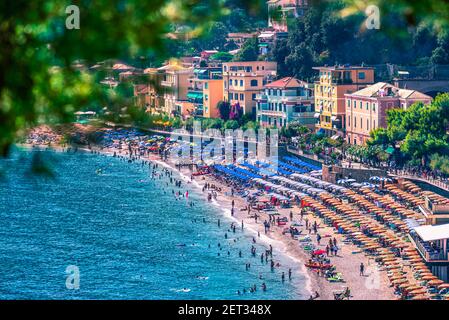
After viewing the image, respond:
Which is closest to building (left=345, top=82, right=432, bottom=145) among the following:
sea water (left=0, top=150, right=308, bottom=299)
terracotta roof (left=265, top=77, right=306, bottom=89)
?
terracotta roof (left=265, top=77, right=306, bottom=89)

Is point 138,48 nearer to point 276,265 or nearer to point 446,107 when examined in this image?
point 276,265

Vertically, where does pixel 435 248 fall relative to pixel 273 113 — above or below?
below

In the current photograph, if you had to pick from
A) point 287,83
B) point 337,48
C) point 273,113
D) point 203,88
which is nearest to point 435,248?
point 287,83

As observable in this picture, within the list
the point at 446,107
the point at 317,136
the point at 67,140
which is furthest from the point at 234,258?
the point at 67,140

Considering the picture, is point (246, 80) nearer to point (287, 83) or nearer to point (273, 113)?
point (273, 113)

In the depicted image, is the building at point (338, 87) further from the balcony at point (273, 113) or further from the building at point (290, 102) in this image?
the balcony at point (273, 113)

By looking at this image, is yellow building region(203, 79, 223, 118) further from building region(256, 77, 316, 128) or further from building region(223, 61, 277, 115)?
building region(256, 77, 316, 128)
